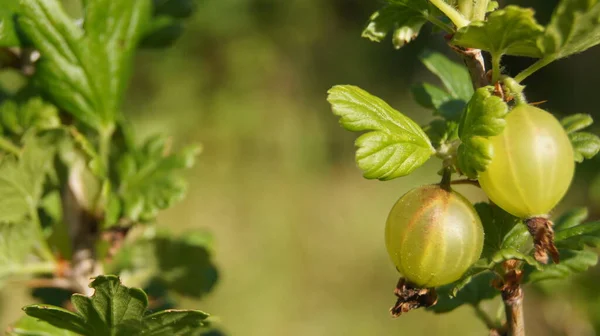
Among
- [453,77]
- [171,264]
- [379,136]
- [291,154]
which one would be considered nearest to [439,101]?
[453,77]

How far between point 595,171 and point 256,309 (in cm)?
275

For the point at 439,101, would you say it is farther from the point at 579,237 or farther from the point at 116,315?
the point at 116,315

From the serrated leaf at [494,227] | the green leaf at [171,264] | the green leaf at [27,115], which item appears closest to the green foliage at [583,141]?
the serrated leaf at [494,227]

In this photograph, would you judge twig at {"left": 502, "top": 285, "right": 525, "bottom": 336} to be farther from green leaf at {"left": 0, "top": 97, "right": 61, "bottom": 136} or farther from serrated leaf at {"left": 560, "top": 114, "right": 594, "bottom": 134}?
green leaf at {"left": 0, "top": 97, "right": 61, "bottom": 136}

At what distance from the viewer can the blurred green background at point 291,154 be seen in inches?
165

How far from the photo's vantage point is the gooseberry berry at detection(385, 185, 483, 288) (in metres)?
0.72

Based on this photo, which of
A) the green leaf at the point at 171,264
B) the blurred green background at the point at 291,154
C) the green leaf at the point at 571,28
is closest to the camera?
the green leaf at the point at 571,28

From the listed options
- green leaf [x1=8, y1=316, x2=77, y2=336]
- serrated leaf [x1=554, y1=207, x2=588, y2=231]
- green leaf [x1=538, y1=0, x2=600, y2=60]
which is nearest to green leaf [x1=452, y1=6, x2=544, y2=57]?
green leaf [x1=538, y1=0, x2=600, y2=60]

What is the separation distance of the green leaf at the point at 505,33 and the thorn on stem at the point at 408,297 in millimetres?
289

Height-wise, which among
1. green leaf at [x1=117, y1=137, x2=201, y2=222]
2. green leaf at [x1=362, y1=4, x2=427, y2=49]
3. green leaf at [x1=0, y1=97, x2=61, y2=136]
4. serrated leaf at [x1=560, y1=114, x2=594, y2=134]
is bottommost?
serrated leaf at [x1=560, y1=114, x2=594, y2=134]

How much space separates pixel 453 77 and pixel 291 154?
4515 millimetres

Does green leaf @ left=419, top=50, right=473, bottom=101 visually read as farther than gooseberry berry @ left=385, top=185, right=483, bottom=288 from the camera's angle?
Yes

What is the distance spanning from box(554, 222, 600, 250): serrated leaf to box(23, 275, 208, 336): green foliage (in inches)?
17.7

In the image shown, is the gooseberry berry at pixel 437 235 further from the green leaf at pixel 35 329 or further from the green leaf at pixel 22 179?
the green leaf at pixel 22 179
